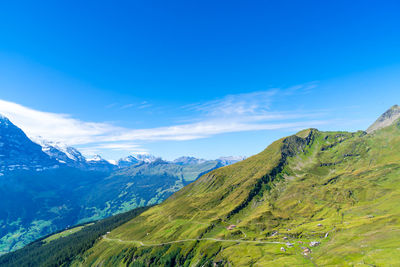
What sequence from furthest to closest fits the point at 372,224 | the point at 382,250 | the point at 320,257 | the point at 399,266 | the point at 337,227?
the point at 337,227 → the point at 372,224 → the point at 320,257 → the point at 382,250 → the point at 399,266

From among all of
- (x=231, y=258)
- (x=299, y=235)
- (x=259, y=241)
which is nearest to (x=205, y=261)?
(x=231, y=258)

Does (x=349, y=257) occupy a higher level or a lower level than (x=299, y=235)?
higher

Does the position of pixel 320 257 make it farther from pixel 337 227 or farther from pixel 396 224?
pixel 396 224

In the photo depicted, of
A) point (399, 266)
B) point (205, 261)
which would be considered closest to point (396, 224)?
point (399, 266)

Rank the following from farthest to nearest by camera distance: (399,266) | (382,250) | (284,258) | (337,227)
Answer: (337,227) → (284,258) → (382,250) → (399,266)

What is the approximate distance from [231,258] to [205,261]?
29146 mm

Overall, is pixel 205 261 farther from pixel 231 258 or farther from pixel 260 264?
pixel 260 264

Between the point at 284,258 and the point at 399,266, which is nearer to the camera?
the point at 399,266

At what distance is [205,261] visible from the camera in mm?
193875

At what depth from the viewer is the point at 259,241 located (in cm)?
19788

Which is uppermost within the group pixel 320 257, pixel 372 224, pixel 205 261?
pixel 372 224

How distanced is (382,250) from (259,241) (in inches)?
3950

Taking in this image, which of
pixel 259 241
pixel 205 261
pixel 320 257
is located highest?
pixel 320 257

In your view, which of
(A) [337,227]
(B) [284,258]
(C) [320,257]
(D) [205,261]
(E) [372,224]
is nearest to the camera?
(C) [320,257]
